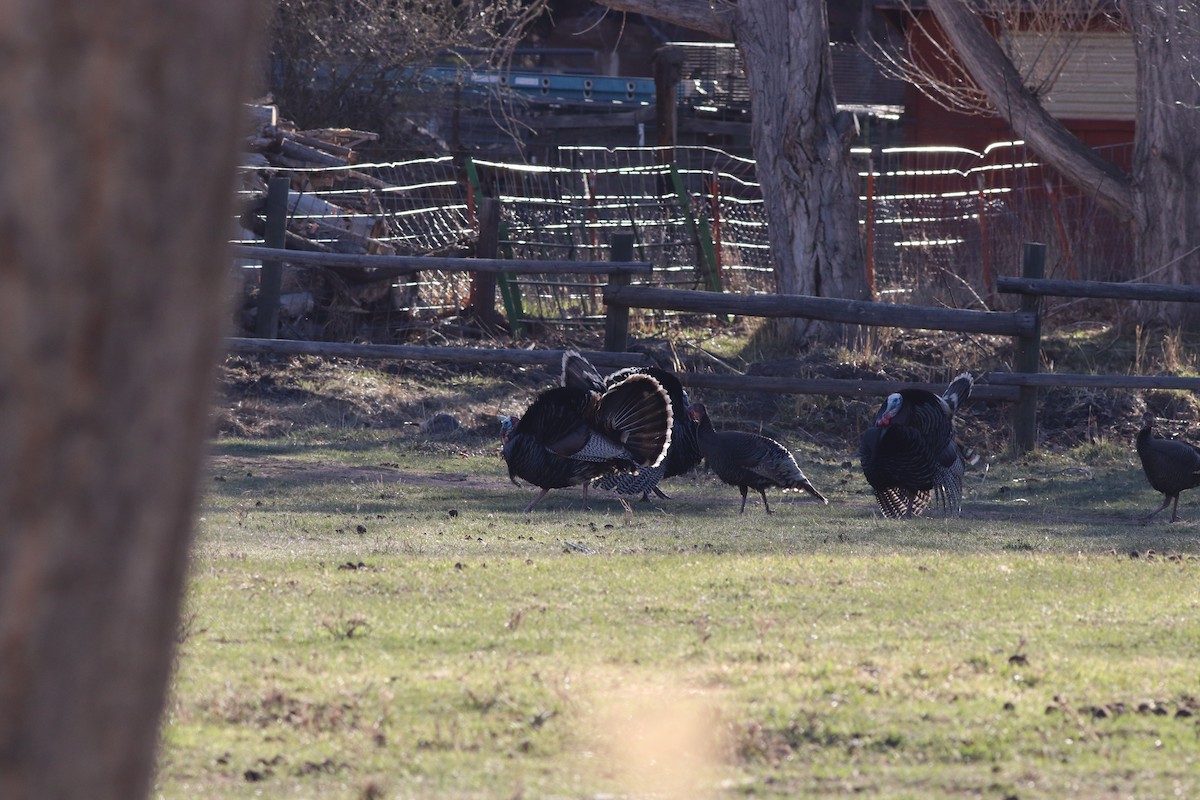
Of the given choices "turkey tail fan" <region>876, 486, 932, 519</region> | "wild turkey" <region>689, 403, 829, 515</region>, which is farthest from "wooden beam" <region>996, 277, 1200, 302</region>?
"wild turkey" <region>689, 403, 829, 515</region>

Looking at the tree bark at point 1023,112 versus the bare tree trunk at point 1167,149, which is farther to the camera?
the tree bark at point 1023,112

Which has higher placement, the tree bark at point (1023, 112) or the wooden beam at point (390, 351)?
the tree bark at point (1023, 112)

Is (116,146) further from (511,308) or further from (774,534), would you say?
(511,308)

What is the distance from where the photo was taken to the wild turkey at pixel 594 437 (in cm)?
Answer: 1084

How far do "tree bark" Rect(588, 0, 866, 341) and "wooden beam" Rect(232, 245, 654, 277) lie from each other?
3.02 m

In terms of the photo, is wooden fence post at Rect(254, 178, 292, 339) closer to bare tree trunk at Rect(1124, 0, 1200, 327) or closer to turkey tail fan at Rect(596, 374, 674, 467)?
turkey tail fan at Rect(596, 374, 674, 467)

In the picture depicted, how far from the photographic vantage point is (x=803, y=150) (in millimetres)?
17109

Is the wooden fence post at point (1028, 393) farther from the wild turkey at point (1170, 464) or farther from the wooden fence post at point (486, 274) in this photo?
the wooden fence post at point (486, 274)

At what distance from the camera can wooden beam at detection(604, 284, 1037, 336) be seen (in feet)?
46.9

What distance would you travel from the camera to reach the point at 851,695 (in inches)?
215

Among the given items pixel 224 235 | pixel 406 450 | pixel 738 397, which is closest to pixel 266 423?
pixel 406 450

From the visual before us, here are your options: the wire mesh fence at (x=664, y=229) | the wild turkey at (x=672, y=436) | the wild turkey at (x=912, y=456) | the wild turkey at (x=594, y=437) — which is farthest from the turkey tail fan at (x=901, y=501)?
→ the wire mesh fence at (x=664, y=229)

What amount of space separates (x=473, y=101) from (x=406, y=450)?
64.2ft

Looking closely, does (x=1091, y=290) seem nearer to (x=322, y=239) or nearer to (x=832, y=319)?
(x=832, y=319)
